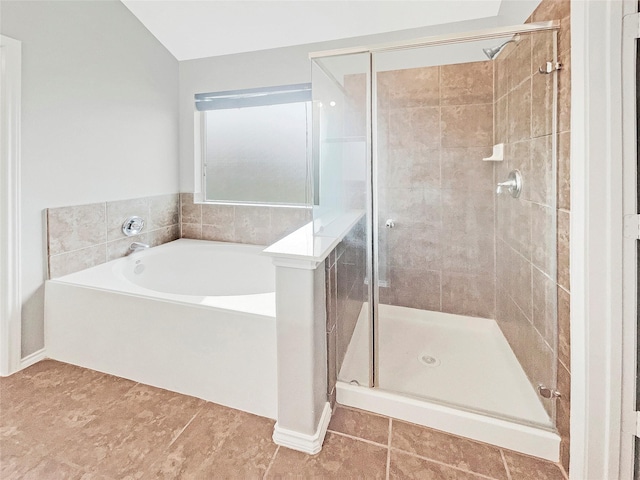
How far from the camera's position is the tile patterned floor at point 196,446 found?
4.01 ft

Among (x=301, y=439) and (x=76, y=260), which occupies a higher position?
(x=76, y=260)

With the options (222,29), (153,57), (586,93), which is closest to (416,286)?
(586,93)

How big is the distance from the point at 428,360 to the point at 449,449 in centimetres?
58

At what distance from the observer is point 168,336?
1620mm

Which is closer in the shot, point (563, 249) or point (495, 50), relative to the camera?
point (563, 249)

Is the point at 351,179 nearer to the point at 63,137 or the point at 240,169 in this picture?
the point at 240,169

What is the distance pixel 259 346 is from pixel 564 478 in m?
1.27

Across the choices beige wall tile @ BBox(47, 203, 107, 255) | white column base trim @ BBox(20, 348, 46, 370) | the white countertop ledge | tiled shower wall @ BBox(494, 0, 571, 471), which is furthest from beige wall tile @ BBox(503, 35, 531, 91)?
white column base trim @ BBox(20, 348, 46, 370)

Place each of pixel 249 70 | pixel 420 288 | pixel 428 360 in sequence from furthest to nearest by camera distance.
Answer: pixel 249 70, pixel 420 288, pixel 428 360

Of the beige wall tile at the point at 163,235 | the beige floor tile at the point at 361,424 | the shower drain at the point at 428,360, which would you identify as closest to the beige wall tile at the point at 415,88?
the shower drain at the point at 428,360

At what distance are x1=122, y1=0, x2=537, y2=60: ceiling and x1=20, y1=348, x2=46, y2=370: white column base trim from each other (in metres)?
2.45

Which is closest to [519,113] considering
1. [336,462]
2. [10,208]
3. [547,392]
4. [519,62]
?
[519,62]

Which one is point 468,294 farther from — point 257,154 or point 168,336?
point 257,154

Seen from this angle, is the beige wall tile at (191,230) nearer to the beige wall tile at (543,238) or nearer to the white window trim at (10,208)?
the white window trim at (10,208)
